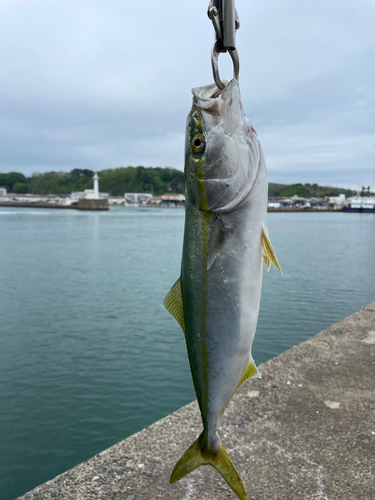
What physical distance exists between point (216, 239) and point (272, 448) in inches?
114

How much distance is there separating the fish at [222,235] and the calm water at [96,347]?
4.74 metres

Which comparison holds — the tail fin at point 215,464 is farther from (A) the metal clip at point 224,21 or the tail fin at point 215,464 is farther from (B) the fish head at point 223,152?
(A) the metal clip at point 224,21

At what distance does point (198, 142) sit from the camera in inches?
86.1

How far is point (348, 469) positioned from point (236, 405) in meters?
1.47

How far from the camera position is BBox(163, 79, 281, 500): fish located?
7.03 feet

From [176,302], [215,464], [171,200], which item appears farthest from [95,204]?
[215,464]

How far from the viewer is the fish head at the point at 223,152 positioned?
2.13 m

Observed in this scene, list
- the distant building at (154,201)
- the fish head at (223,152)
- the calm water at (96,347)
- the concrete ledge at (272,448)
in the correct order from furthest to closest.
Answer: the distant building at (154,201) < the calm water at (96,347) < the concrete ledge at (272,448) < the fish head at (223,152)

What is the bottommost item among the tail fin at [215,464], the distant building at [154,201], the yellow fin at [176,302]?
the tail fin at [215,464]

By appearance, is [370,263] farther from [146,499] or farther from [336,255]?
[146,499]

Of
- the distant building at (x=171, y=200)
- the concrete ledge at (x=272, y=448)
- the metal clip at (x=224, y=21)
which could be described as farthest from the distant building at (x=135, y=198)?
the metal clip at (x=224, y=21)

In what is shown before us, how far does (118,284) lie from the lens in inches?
721

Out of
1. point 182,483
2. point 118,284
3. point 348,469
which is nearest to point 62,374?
point 182,483

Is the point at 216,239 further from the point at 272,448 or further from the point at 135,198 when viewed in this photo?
the point at 135,198
